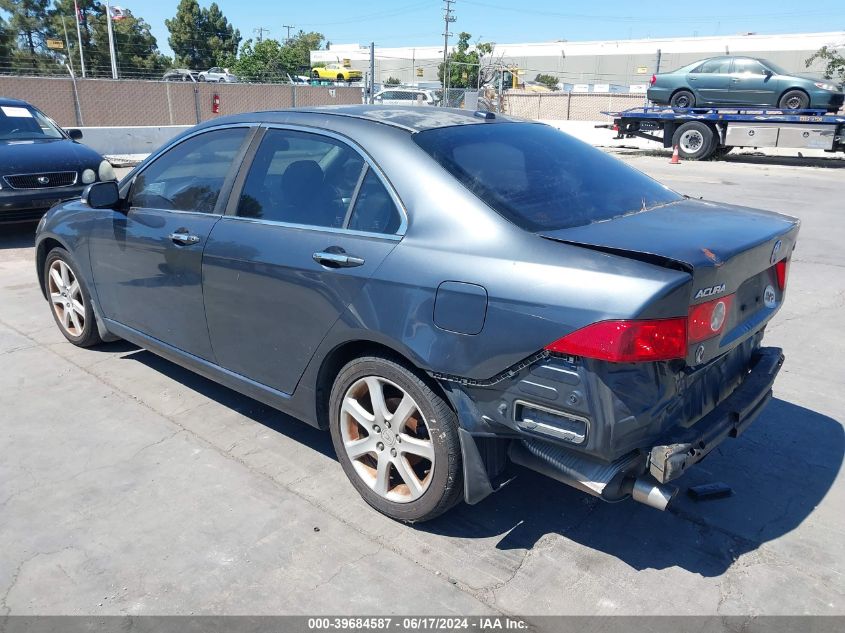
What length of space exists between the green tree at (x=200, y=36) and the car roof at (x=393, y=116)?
73412mm

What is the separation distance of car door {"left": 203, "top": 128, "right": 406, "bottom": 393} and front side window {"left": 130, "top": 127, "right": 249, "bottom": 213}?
23 cm

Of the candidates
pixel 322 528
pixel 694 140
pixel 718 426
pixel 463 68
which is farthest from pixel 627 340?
pixel 463 68

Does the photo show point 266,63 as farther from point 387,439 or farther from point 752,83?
point 387,439

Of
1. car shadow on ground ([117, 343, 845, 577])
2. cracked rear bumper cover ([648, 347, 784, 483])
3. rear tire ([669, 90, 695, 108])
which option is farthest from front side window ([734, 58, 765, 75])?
cracked rear bumper cover ([648, 347, 784, 483])

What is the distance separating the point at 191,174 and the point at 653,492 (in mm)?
3015

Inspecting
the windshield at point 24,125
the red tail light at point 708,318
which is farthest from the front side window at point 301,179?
the windshield at point 24,125

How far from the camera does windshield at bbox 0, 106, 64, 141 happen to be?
9.34m

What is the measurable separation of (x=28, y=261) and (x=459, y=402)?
7.02m

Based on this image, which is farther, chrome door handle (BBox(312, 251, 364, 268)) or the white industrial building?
the white industrial building

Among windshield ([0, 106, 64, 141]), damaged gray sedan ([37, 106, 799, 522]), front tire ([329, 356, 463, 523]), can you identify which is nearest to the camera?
damaged gray sedan ([37, 106, 799, 522])

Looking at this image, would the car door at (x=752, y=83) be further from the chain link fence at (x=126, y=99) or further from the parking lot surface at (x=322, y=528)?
the parking lot surface at (x=322, y=528)

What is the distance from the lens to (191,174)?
405 centimetres

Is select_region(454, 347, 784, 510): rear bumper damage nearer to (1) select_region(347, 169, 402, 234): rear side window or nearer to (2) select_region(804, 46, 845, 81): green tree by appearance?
(1) select_region(347, 169, 402, 234): rear side window

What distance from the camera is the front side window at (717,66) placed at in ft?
65.4
